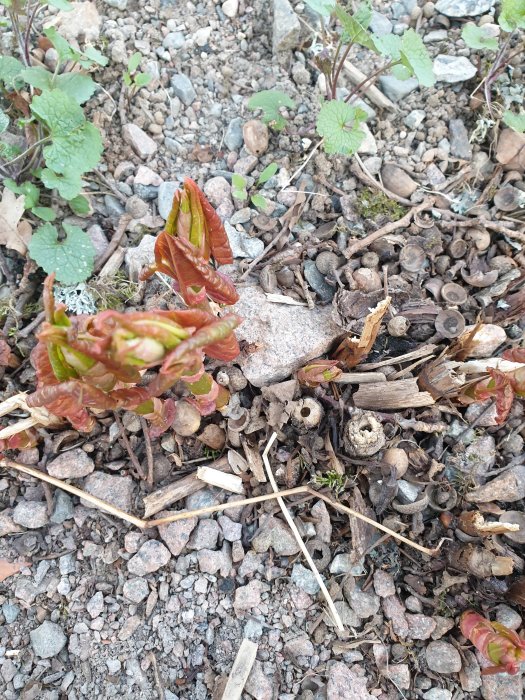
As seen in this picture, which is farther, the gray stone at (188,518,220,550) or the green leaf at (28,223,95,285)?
the green leaf at (28,223,95,285)

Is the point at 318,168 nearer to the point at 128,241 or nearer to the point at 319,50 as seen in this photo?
the point at 319,50

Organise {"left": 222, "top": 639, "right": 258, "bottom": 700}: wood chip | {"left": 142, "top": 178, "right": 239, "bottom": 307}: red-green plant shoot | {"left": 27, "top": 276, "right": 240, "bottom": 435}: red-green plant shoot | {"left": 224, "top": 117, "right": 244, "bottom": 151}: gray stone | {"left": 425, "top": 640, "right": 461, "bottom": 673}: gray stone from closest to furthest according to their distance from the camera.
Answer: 1. {"left": 27, "top": 276, "right": 240, "bottom": 435}: red-green plant shoot
2. {"left": 142, "top": 178, "right": 239, "bottom": 307}: red-green plant shoot
3. {"left": 222, "top": 639, "right": 258, "bottom": 700}: wood chip
4. {"left": 425, "top": 640, "right": 461, "bottom": 673}: gray stone
5. {"left": 224, "top": 117, "right": 244, "bottom": 151}: gray stone

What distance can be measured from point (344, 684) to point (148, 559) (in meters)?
0.81

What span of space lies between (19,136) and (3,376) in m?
1.13

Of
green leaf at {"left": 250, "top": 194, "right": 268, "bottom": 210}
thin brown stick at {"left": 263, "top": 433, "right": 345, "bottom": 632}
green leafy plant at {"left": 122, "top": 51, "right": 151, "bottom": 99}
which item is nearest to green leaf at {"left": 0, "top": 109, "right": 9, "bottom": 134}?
green leafy plant at {"left": 122, "top": 51, "right": 151, "bottom": 99}

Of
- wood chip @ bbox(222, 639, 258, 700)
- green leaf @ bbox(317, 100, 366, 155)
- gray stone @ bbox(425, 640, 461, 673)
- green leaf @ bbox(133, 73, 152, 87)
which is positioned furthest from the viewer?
green leaf @ bbox(133, 73, 152, 87)

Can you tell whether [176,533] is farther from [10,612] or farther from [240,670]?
[10,612]

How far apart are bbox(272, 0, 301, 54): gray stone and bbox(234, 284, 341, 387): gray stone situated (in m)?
1.28

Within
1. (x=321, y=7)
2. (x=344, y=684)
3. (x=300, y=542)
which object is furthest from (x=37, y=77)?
(x=344, y=684)

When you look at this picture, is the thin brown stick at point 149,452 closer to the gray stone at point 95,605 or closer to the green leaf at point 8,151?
A: the gray stone at point 95,605

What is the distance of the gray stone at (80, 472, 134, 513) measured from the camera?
2.13m

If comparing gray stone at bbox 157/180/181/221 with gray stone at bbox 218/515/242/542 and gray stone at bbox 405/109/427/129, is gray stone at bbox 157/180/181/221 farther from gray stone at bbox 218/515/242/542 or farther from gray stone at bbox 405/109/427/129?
gray stone at bbox 218/515/242/542

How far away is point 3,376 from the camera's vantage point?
2.26 m

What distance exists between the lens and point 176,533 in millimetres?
2082
